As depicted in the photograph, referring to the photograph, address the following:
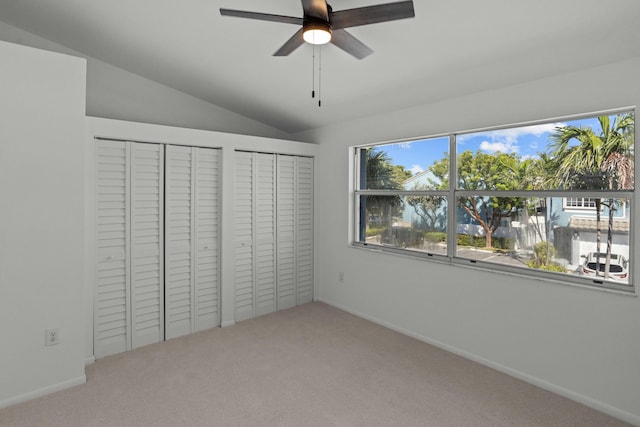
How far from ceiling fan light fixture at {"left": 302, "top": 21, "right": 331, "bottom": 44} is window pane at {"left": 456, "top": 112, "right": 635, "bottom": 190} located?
1809 mm

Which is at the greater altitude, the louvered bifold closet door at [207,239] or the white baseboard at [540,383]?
the louvered bifold closet door at [207,239]

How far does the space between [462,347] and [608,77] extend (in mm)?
2263

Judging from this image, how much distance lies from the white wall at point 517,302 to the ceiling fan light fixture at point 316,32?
169 cm

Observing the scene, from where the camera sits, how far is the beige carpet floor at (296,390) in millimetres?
2248

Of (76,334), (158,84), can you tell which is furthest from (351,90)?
(76,334)

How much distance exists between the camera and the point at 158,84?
12.9 feet

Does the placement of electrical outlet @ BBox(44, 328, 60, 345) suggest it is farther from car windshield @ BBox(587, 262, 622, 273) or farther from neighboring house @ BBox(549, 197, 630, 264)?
car windshield @ BBox(587, 262, 622, 273)

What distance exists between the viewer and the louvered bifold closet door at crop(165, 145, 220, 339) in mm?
3432

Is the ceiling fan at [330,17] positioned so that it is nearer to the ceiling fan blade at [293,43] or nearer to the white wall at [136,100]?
the ceiling fan blade at [293,43]

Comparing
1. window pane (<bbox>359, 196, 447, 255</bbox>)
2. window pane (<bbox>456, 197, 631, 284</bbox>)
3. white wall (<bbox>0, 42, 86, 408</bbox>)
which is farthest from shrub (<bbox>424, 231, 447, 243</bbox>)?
white wall (<bbox>0, 42, 86, 408</bbox>)

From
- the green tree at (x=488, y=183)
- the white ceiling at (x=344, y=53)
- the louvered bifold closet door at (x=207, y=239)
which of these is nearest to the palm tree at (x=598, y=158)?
the green tree at (x=488, y=183)

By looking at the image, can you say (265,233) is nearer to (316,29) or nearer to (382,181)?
(382,181)

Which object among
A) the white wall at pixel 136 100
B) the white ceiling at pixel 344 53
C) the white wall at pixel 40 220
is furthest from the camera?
the white wall at pixel 136 100

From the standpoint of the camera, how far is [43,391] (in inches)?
98.0
